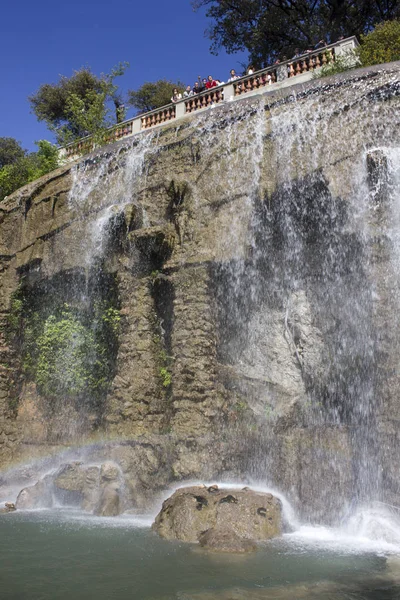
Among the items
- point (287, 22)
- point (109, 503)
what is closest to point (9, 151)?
point (287, 22)

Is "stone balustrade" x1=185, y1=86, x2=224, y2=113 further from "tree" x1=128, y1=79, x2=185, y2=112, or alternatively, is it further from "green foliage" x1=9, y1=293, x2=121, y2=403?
"tree" x1=128, y1=79, x2=185, y2=112

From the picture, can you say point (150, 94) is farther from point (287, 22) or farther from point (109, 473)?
point (109, 473)

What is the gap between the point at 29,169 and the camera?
23234 mm

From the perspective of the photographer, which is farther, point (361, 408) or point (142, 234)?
point (142, 234)

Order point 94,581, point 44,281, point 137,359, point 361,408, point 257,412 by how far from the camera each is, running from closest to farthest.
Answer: point 94,581 < point 361,408 < point 257,412 < point 137,359 < point 44,281

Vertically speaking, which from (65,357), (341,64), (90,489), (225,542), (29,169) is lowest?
(225,542)

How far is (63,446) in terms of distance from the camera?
47.9ft

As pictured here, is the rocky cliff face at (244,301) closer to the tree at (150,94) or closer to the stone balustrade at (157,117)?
the stone balustrade at (157,117)

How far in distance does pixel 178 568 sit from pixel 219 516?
1853mm

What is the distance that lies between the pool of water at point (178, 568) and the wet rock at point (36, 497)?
8.94 feet

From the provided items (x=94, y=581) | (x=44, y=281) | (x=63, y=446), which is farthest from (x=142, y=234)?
(x=94, y=581)

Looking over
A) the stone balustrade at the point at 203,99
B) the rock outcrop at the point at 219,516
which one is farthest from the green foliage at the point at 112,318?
the stone balustrade at the point at 203,99

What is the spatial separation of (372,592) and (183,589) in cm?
193

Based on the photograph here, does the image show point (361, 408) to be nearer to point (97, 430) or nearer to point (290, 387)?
point (290, 387)
